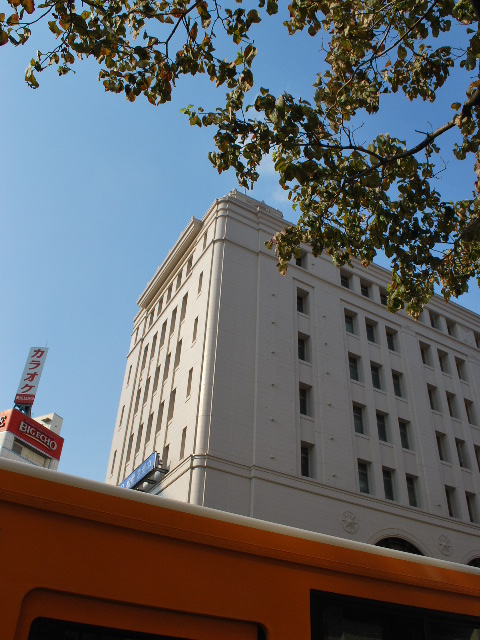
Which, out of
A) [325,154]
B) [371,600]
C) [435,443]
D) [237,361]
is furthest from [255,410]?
[371,600]

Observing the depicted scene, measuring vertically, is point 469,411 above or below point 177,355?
above

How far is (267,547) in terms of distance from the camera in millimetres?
3365

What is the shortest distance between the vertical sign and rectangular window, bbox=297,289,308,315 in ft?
120

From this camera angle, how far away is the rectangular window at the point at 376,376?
24812 millimetres

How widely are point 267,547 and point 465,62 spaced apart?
6.88m

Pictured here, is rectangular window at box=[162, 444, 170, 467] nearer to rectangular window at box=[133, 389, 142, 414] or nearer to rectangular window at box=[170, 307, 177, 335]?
rectangular window at box=[133, 389, 142, 414]

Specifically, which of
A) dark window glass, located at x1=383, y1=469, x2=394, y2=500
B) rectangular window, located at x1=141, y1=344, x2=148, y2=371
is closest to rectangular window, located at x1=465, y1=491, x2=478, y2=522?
dark window glass, located at x1=383, y1=469, x2=394, y2=500

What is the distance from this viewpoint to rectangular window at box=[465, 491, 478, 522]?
2379cm

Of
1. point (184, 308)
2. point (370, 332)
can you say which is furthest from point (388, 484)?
point (184, 308)

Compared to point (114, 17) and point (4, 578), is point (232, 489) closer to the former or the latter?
→ point (114, 17)

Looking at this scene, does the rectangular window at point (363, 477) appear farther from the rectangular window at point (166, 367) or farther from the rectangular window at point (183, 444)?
the rectangular window at point (166, 367)

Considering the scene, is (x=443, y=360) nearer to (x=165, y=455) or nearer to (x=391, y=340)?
(x=391, y=340)

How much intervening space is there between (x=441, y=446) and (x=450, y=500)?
2.55 m

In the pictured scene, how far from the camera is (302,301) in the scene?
25.3m
